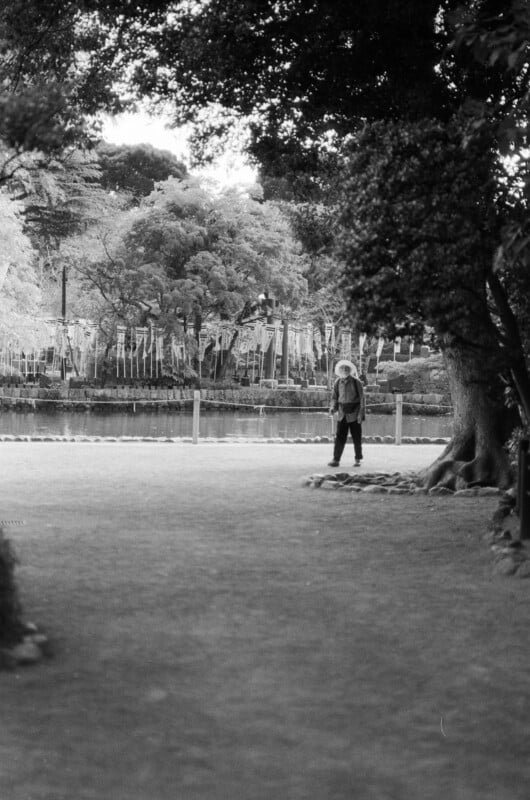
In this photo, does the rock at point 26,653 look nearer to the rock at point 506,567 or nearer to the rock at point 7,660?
the rock at point 7,660

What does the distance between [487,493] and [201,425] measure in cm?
1980

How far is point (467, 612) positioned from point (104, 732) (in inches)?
107

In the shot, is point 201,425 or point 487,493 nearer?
point 487,493

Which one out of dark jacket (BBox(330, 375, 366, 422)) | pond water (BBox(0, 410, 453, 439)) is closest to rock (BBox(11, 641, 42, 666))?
dark jacket (BBox(330, 375, 366, 422))

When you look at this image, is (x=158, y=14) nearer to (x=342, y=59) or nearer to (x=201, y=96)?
(x=201, y=96)

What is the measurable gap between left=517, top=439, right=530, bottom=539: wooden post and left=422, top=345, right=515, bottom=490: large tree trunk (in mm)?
3547

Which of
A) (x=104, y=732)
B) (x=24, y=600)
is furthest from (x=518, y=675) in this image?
(x=24, y=600)

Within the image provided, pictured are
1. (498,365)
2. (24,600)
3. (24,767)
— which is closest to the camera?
(24,767)

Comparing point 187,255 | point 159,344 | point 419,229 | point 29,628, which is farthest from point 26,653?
point 159,344

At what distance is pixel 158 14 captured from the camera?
995cm

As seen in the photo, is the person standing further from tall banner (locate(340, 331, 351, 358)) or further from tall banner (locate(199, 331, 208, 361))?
tall banner (locate(340, 331, 351, 358))

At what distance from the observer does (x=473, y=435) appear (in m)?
11.7

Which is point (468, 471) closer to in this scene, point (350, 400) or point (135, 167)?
point (350, 400)

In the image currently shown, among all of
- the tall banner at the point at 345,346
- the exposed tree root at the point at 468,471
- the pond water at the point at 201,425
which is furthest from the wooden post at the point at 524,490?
the tall banner at the point at 345,346
